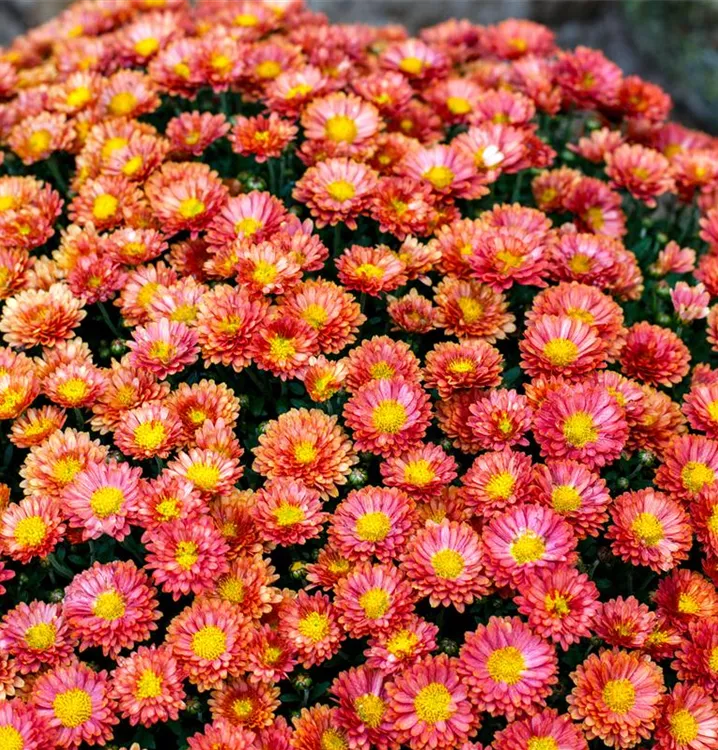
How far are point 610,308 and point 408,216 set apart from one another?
619 mm

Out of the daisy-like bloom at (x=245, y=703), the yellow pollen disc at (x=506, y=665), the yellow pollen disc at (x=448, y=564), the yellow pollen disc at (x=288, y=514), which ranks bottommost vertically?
the daisy-like bloom at (x=245, y=703)

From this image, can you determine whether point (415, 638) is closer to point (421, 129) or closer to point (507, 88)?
point (421, 129)

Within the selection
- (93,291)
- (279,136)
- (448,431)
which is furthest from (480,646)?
(279,136)

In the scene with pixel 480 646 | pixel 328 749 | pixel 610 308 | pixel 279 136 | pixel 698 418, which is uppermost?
pixel 279 136

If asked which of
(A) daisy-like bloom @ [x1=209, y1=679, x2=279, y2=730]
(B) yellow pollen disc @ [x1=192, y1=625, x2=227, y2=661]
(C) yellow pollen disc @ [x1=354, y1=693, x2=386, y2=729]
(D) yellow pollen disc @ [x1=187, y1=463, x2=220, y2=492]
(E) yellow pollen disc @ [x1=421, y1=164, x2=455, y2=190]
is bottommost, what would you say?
(A) daisy-like bloom @ [x1=209, y1=679, x2=279, y2=730]

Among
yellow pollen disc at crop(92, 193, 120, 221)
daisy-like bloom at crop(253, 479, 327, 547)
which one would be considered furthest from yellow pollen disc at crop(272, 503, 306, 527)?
yellow pollen disc at crop(92, 193, 120, 221)

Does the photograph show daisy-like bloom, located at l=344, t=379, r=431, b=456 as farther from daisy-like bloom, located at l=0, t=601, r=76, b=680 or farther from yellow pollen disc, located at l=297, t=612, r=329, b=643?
daisy-like bloom, located at l=0, t=601, r=76, b=680

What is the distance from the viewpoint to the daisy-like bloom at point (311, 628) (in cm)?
210

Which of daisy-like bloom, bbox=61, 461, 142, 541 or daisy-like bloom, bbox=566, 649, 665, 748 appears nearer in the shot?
daisy-like bloom, bbox=566, 649, 665, 748

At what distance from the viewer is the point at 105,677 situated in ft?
6.85

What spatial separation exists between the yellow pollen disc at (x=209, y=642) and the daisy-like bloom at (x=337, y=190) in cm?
118

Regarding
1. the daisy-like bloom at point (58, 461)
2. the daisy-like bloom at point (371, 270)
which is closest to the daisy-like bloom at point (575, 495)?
the daisy-like bloom at point (371, 270)

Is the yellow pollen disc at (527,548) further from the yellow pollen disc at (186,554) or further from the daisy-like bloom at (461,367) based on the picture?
the yellow pollen disc at (186,554)

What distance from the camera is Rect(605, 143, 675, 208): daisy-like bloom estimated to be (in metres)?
3.15
